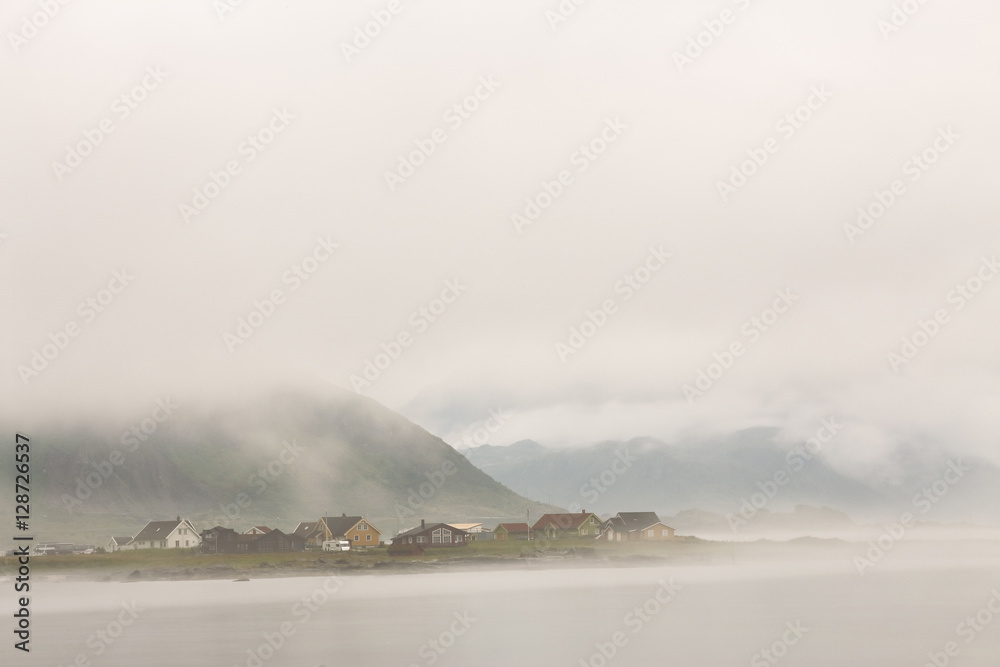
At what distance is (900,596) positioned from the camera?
87.9 metres

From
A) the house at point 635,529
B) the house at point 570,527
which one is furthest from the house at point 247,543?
the house at point 635,529

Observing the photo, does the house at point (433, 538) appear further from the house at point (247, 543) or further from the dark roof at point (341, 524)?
the house at point (247, 543)

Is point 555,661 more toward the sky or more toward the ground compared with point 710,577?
more toward the ground

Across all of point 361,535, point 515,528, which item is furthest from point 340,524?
point 515,528

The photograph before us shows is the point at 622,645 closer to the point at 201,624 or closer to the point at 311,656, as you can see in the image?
the point at 311,656

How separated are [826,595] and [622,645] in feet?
118

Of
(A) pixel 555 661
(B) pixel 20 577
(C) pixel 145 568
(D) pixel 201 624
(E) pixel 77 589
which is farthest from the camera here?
(C) pixel 145 568

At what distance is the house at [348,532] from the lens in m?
149

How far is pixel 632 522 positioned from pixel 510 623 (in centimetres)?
9177

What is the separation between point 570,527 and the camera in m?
161

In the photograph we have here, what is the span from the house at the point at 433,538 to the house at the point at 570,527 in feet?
57.5

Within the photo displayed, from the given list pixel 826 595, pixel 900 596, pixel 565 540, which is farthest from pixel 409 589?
pixel 565 540

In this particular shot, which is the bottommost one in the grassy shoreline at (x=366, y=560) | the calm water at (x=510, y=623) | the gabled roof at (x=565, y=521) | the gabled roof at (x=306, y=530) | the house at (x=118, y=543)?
the calm water at (x=510, y=623)

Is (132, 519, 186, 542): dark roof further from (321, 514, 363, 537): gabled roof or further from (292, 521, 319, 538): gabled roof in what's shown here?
(321, 514, 363, 537): gabled roof
